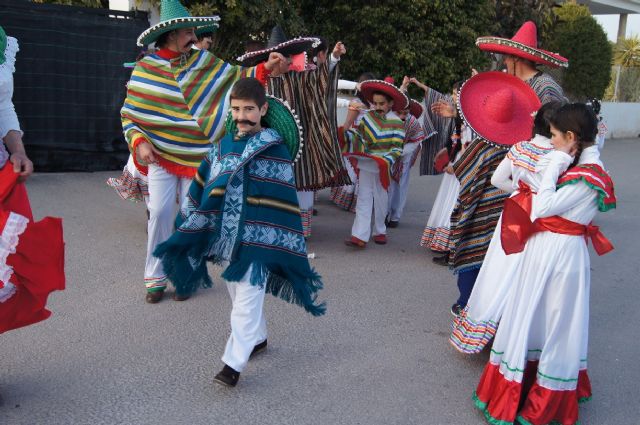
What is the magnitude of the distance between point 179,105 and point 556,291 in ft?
9.05

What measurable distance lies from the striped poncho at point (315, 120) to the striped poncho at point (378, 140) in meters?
0.79

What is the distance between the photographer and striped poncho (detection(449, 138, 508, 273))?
4.22m

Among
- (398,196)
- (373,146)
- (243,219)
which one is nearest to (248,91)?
(243,219)

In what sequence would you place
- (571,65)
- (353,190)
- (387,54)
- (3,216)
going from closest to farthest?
(3,216) < (353,190) < (387,54) < (571,65)

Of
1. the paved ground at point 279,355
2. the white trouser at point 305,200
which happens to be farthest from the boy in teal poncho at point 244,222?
the white trouser at point 305,200

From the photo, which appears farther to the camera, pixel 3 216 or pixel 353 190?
pixel 353 190

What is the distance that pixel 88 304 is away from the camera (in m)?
4.70

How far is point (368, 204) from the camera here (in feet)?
21.7

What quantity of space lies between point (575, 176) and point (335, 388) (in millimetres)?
1664

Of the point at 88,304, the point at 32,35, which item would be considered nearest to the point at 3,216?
the point at 88,304

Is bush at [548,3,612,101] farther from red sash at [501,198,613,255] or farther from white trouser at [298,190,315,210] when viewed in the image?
red sash at [501,198,613,255]

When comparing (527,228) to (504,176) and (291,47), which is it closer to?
(504,176)

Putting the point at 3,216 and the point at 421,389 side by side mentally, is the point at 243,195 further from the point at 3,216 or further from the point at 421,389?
the point at 421,389

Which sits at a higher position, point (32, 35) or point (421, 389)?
point (32, 35)
